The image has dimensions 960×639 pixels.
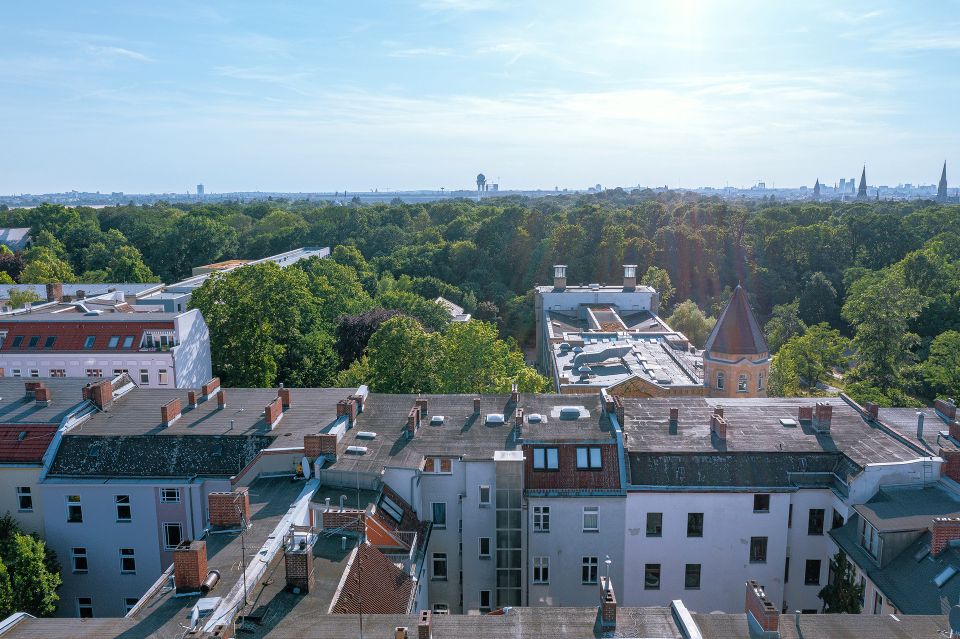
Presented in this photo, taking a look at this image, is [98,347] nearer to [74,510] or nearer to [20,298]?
[74,510]

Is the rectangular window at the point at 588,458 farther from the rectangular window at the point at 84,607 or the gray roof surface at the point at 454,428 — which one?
the rectangular window at the point at 84,607

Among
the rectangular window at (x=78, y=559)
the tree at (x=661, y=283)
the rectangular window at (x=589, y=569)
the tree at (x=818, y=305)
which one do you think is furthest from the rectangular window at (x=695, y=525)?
the tree at (x=818, y=305)

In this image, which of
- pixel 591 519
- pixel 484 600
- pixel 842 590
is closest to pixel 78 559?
pixel 484 600

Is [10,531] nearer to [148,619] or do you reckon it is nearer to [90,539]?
[90,539]

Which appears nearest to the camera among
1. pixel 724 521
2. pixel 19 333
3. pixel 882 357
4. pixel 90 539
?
pixel 724 521

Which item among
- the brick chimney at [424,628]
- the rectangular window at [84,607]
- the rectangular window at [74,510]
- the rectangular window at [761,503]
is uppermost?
the brick chimney at [424,628]

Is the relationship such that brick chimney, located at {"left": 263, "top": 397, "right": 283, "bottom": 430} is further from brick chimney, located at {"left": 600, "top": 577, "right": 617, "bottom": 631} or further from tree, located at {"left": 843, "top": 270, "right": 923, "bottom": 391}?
tree, located at {"left": 843, "top": 270, "right": 923, "bottom": 391}

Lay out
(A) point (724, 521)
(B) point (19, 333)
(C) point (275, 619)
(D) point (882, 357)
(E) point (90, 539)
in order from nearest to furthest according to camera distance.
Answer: (C) point (275, 619), (A) point (724, 521), (E) point (90, 539), (B) point (19, 333), (D) point (882, 357)

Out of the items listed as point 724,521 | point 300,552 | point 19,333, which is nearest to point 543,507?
point 724,521
